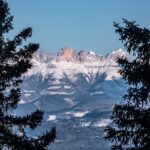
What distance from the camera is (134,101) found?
21.9m

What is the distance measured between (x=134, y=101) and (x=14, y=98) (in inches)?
237

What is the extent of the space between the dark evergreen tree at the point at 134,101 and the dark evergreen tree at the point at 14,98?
3.75m

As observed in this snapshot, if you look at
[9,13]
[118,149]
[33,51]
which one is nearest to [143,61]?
[118,149]

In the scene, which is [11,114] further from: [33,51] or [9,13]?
[9,13]

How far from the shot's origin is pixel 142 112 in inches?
832

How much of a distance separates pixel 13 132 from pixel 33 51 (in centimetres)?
447

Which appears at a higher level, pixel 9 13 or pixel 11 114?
pixel 9 13

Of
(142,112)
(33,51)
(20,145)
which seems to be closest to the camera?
(142,112)

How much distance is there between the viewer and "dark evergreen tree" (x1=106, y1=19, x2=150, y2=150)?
2100 centimetres

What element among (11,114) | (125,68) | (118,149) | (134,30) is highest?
(134,30)

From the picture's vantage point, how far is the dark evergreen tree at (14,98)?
22.8 meters

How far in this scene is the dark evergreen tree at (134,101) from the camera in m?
21.0

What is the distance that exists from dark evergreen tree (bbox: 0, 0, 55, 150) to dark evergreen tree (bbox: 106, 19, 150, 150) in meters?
3.75

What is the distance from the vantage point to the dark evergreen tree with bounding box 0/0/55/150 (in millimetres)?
22781
